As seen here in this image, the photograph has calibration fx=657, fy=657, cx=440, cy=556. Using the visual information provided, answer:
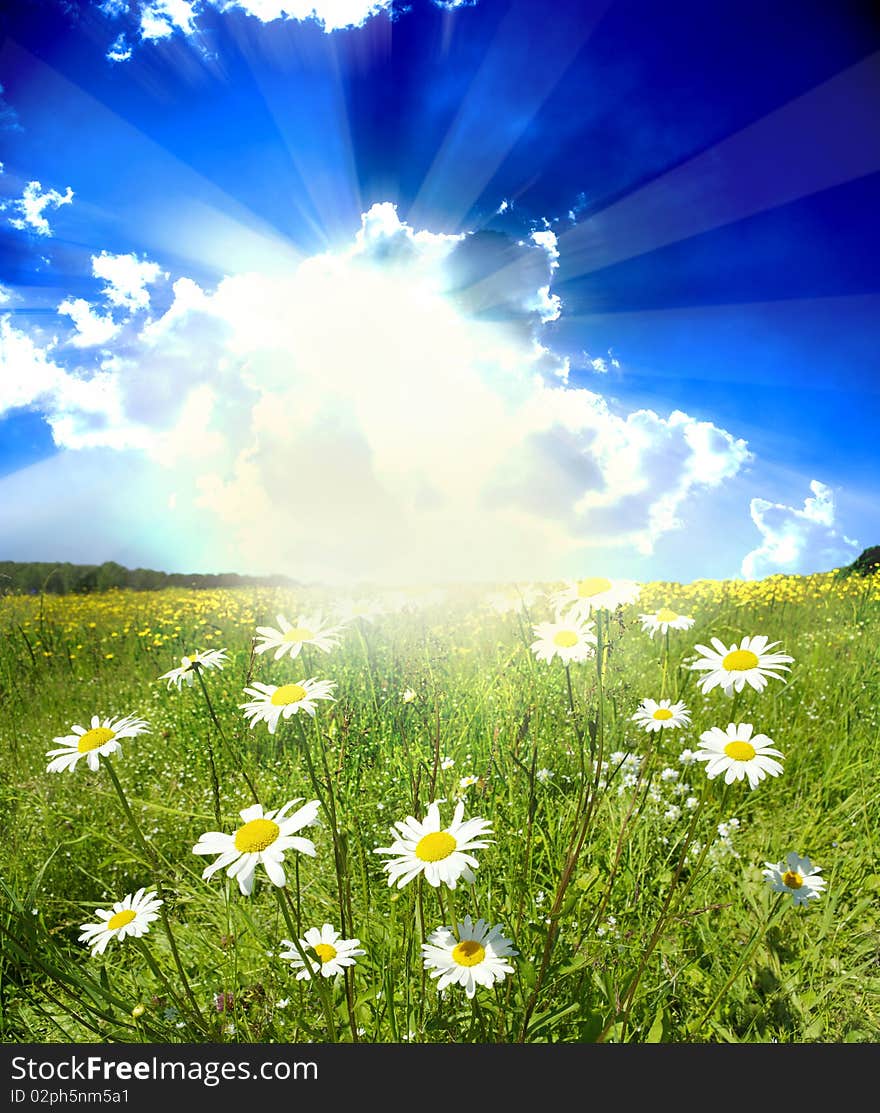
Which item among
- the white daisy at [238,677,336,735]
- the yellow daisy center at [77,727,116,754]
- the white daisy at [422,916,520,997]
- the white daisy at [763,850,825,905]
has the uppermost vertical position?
the white daisy at [238,677,336,735]

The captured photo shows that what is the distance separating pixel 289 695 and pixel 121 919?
506mm

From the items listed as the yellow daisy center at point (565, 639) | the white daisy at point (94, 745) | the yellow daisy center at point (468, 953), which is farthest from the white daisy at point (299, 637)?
the yellow daisy center at point (468, 953)

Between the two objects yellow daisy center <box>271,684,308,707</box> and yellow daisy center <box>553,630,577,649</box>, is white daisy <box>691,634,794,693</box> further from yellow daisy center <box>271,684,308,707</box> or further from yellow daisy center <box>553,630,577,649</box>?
yellow daisy center <box>271,684,308,707</box>

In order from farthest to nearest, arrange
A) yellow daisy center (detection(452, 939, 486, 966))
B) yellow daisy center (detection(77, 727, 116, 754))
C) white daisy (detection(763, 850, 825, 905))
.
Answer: white daisy (detection(763, 850, 825, 905)) < yellow daisy center (detection(77, 727, 116, 754)) < yellow daisy center (detection(452, 939, 486, 966))

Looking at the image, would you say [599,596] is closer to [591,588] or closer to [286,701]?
[591,588]

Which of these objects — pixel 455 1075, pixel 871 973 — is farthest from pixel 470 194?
pixel 871 973

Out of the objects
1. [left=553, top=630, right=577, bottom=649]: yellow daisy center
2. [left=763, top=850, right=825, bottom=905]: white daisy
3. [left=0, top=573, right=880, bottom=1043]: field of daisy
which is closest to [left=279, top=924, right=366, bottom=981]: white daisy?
[left=0, top=573, right=880, bottom=1043]: field of daisy

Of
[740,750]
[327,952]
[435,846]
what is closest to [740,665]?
[740,750]

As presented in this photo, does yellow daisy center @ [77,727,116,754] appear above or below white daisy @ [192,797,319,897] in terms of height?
above

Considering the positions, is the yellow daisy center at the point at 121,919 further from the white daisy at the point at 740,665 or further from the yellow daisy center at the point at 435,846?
the white daisy at the point at 740,665

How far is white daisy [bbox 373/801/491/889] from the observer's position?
73 cm

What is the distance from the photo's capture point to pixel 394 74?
1.54 meters

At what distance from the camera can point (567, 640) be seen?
3.00 ft

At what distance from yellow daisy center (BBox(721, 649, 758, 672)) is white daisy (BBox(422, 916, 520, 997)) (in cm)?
46
